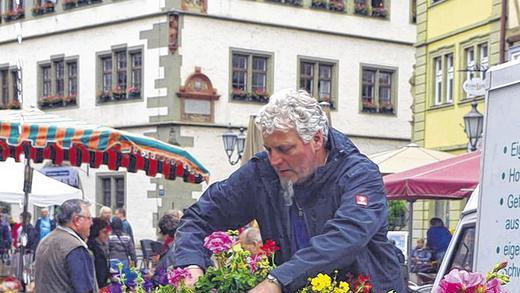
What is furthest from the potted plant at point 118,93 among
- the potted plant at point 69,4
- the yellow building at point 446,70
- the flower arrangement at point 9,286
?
the flower arrangement at point 9,286

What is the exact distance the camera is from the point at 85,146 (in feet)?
36.9

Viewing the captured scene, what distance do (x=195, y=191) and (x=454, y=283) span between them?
30603 mm

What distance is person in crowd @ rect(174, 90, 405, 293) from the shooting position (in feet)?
12.1

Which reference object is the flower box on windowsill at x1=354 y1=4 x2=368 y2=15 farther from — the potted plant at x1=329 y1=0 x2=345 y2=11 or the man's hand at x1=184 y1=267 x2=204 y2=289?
the man's hand at x1=184 y1=267 x2=204 y2=289

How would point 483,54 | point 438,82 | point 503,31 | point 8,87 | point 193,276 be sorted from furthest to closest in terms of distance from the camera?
point 8,87
point 438,82
point 483,54
point 503,31
point 193,276

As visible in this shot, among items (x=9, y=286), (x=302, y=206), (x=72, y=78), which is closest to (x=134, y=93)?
(x=72, y=78)

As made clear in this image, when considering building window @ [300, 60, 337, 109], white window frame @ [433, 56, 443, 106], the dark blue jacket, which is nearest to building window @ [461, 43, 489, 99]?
white window frame @ [433, 56, 443, 106]

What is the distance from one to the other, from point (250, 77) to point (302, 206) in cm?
3156

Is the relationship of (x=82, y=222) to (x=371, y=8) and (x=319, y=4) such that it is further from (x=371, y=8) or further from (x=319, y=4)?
(x=371, y=8)

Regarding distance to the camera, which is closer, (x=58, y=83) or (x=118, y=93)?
(x=118, y=93)

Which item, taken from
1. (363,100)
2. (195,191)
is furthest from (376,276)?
(363,100)

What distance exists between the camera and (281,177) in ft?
13.2

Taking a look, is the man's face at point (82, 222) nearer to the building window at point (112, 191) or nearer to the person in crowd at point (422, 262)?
the person in crowd at point (422, 262)

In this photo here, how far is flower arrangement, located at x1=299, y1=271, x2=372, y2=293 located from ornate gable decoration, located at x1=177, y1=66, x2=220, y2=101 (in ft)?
98.9
